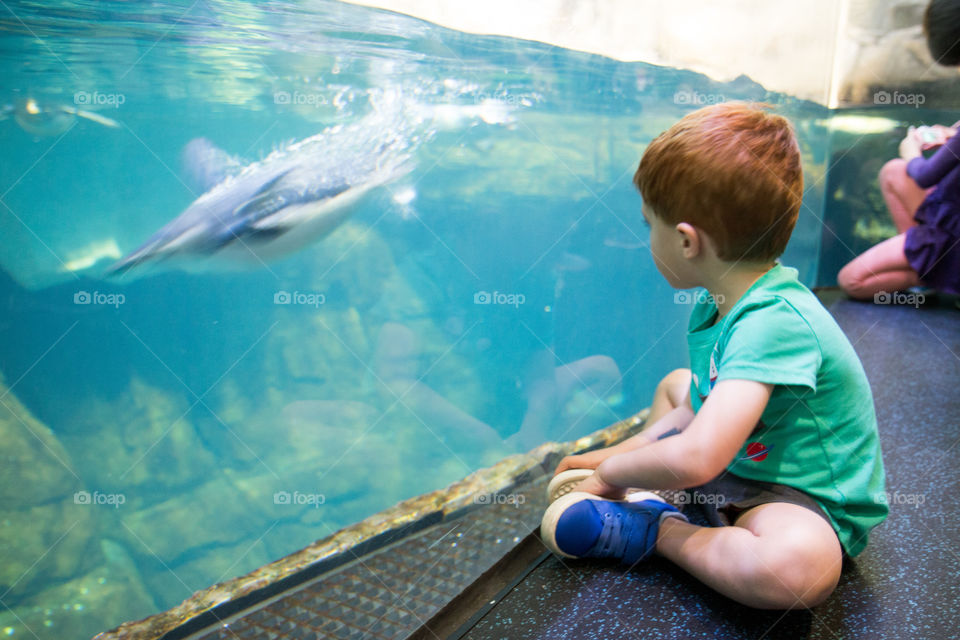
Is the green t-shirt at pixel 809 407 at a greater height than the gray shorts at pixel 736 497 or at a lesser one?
greater

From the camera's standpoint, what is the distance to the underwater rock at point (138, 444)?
2.47 metres

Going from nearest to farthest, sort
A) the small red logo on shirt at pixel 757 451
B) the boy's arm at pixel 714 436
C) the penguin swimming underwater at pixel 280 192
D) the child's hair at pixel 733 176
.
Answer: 1. the boy's arm at pixel 714 436
2. the child's hair at pixel 733 176
3. the small red logo on shirt at pixel 757 451
4. the penguin swimming underwater at pixel 280 192

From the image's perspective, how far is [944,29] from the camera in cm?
338

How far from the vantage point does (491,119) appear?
2979 mm

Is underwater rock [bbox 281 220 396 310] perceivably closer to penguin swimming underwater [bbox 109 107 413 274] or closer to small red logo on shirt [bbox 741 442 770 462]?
penguin swimming underwater [bbox 109 107 413 274]

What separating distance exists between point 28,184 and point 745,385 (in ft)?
7.65

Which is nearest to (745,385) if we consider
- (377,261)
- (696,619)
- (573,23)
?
(696,619)

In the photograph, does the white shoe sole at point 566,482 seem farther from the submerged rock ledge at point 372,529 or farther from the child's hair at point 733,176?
the child's hair at point 733,176

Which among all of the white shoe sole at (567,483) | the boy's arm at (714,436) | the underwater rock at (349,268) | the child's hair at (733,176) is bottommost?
the white shoe sole at (567,483)

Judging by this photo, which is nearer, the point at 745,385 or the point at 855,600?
the point at 745,385

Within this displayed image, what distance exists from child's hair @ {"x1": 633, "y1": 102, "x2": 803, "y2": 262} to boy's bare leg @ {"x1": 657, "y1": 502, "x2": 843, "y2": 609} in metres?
0.58

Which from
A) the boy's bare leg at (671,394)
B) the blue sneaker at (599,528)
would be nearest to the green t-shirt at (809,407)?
the blue sneaker at (599,528)

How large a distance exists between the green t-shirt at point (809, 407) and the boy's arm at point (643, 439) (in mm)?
344

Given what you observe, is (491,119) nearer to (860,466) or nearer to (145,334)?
(145,334)
